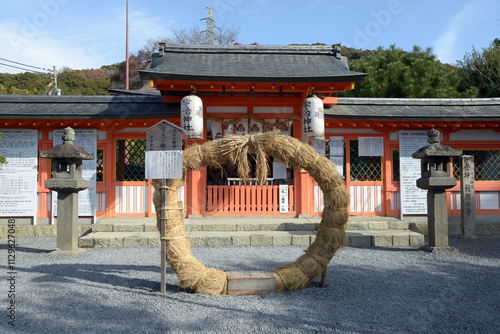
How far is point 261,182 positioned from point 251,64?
214 inches

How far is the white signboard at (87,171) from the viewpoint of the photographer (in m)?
8.24

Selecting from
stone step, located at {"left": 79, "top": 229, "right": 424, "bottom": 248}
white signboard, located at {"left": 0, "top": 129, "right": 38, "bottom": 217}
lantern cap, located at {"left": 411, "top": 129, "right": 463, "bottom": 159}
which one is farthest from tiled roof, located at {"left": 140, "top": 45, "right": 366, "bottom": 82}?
white signboard, located at {"left": 0, "top": 129, "right": 38, "bottom": 217}

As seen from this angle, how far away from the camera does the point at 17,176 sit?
8203mm

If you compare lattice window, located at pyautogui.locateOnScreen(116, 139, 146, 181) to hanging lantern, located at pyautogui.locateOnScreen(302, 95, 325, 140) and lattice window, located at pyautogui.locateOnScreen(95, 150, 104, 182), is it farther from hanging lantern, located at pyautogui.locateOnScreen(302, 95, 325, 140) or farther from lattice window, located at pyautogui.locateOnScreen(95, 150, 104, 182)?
hanging lantern, located at pyautogui.locateOnScreen(302, 95, 325, 140)

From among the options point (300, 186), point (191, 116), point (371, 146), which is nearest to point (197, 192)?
point (191, 116)

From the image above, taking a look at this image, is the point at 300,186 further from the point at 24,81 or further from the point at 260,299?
the point at 24,81

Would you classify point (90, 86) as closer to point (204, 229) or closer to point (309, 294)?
point (204, 229)

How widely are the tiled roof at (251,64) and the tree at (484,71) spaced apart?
16.3 m

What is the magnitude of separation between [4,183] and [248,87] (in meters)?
6.52

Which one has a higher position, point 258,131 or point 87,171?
point 258,131

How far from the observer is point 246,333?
119 inches

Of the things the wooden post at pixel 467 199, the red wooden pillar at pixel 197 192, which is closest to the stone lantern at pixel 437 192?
the wooden post at pixel 467 199

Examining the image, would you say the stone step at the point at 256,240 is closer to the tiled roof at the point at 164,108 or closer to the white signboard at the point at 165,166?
the tiled roof at the point at 164,108

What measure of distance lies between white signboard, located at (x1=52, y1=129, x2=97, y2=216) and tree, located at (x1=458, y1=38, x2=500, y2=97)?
2180 cm
